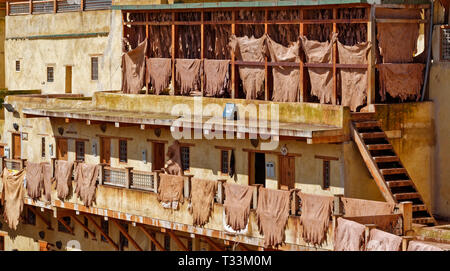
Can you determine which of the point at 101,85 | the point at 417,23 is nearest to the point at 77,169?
the point at 101,85

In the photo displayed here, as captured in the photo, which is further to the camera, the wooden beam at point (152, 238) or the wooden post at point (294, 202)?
the wooden beam at point (152, 238)

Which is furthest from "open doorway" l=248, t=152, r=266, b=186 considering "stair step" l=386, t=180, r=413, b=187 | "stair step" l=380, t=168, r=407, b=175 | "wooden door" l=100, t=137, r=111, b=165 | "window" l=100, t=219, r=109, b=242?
"window" l=100, t=219, r=109, b=242

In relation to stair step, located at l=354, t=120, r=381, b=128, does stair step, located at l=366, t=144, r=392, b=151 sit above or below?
below

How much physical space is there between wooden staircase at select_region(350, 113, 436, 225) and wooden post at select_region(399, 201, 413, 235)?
4.39ft

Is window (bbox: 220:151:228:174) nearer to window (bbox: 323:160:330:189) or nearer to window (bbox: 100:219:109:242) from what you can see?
window (bbox: 323:160:330:189)

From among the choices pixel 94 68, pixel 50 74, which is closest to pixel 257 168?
pixel 94 68

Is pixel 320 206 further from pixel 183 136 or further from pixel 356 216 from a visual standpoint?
pixel 183 136

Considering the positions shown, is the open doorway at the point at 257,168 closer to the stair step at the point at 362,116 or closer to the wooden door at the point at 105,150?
the stair step at the point at 362,116

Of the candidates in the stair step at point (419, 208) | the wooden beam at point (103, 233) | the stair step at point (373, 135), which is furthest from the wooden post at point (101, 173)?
the stair step at point (419, 208)

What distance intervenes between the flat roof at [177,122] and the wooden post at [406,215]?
12.0ft

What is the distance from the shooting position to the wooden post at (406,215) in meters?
31.7

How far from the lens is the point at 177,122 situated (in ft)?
125

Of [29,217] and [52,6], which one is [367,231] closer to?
[29,217]

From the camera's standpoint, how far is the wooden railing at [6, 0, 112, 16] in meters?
50.8
